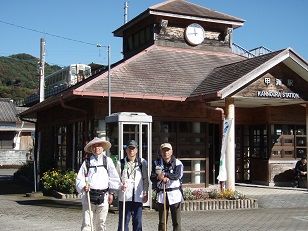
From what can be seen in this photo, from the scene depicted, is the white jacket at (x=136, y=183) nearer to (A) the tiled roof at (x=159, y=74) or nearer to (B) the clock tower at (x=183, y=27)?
(A) the tiled roof at (x=159, y=74)

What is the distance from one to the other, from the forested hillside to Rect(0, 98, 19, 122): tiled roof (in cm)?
2782

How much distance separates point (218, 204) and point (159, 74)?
5.12m

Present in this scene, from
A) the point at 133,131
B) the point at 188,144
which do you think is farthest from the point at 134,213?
the point at 188,144

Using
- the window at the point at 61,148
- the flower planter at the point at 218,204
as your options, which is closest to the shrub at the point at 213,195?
the flower planter at the point at 218,204

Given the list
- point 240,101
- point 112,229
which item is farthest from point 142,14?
point 112,229

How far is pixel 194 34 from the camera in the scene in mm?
A: 18656

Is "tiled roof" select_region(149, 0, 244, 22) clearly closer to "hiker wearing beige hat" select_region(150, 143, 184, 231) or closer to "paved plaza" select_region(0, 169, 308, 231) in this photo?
"paved plaza" select_region(0, 169, 308, 231)

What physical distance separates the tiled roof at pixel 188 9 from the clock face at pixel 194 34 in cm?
50

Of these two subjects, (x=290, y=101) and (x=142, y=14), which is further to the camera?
(x=142, y=14)

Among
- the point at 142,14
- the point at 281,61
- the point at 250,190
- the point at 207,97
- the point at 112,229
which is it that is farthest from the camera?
the point at 142,14

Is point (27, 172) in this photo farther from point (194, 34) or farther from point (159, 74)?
point (194, 34)

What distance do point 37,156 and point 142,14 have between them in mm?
7245

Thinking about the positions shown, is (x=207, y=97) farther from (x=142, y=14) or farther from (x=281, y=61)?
(x=142, y=14)

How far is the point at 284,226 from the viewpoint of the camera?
981 cm
